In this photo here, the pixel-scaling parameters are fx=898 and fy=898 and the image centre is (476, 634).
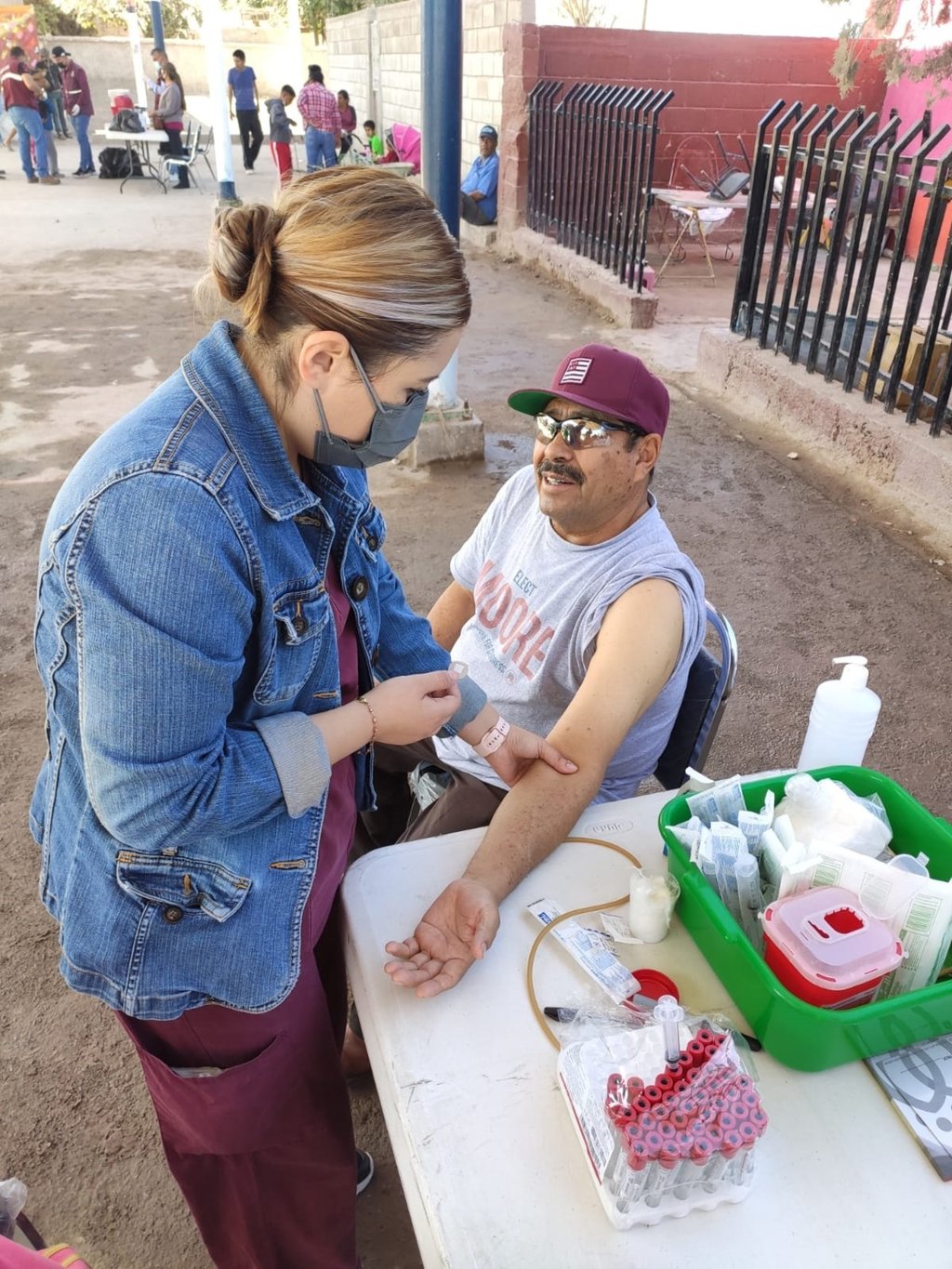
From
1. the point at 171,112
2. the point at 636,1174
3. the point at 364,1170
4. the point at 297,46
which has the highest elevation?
the point at 297,46

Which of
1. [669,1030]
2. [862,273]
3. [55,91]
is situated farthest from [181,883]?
[55,91]

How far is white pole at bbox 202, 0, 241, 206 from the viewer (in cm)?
1008

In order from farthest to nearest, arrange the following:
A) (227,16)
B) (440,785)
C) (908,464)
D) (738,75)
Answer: (227,16) < (738,75) < (908,464) < (440,785)

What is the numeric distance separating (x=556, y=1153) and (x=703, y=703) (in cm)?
103

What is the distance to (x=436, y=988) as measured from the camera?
111 centimetres

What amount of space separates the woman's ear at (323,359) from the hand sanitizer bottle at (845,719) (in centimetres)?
92

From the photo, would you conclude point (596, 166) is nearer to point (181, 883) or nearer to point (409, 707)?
point (409, 707)

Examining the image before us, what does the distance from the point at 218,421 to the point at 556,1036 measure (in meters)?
0.83

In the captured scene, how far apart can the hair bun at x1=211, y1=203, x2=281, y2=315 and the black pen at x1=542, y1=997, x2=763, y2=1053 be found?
92 centimetres

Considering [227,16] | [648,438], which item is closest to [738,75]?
[648,438]

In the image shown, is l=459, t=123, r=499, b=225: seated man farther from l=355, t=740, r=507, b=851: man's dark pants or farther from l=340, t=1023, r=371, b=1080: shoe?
l=340, t=1023, r=371, b=1080: shoe

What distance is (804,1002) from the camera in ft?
3.22

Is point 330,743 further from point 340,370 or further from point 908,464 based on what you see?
point 908,464

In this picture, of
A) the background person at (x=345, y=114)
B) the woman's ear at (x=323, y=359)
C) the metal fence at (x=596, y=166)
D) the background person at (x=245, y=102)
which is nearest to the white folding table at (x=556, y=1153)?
the woman's ear at (x=323, y=359)
